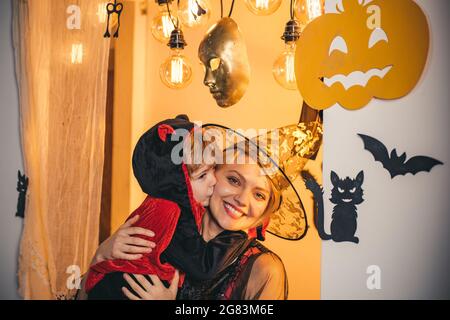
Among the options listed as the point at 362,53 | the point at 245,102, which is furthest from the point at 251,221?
the point at 362,53

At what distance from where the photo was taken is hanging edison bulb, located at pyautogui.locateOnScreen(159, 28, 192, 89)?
6.54 feet

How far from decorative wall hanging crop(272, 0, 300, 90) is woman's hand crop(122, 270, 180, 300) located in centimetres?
96

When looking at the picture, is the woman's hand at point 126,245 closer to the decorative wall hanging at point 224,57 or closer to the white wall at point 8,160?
the white wall at point 8,160

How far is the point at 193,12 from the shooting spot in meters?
1.86

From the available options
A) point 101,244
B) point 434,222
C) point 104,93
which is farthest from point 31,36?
point 434,222

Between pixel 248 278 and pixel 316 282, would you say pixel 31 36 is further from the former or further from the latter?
pixel 316 282

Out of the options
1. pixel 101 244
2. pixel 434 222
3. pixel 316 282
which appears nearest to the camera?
pixel 434 222

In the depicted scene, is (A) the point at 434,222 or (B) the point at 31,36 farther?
(B) the point at 31,36

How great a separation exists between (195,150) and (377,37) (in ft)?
2.98

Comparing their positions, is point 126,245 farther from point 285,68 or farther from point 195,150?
point 285,68

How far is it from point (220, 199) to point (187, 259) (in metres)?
0.30

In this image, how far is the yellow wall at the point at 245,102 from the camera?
2.03 meters
